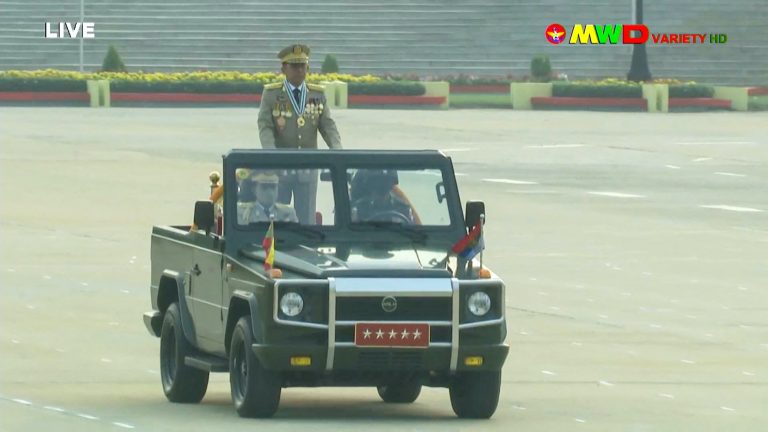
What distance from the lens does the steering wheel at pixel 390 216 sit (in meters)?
11.0

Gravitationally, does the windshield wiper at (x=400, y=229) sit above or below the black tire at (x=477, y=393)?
above

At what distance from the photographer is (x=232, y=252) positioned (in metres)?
10.7

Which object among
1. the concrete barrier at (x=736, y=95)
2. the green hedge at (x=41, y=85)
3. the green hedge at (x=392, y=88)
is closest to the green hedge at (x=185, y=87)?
the green hedge at (x=41, y=85)

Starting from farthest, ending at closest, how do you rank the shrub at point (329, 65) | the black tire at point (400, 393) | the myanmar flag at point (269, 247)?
the shrub at point (329, 65)
the black tire at point (400, 393)
the myanmar flag at point (269, 247)

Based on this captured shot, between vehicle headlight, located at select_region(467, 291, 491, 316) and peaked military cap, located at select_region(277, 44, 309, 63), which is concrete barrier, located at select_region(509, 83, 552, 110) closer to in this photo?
peaked military cap, located at select_region(277, 44, 309, 63)

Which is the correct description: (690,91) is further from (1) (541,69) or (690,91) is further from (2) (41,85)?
(2) (41,85)

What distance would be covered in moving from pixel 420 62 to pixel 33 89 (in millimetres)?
15566

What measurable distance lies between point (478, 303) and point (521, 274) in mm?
9551

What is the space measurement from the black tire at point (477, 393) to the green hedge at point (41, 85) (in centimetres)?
4217

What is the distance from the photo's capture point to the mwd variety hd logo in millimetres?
64000

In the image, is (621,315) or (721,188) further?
(721,188)

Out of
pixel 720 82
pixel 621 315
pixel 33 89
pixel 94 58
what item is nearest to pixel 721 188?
pixel 621 315

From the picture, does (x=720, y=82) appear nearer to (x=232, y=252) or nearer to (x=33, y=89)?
(x=33, y=89)

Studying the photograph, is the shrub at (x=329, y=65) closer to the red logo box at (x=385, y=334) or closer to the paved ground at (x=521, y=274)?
the paved ground at (x=521, y=274)
